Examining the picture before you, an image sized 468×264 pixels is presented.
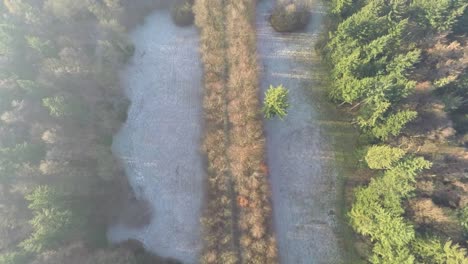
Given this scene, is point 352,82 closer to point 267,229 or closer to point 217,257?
point 267,229

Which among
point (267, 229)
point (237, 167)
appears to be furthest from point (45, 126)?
point (267, 229)

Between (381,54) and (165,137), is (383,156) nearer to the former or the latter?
(381,54)

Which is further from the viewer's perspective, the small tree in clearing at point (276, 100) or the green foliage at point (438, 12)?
the green foliage at point (438, 12)

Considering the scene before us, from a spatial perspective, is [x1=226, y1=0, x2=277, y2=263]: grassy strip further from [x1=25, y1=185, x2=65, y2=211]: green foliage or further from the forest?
[x1=25, y1=185, x2=65, y2=211]: green foliage

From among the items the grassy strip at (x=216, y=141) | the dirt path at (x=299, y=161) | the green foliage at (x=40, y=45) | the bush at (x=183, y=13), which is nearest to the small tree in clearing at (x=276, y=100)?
the dirt path at (x=299, y=161)

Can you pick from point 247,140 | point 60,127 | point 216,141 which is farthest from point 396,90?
point 60,127

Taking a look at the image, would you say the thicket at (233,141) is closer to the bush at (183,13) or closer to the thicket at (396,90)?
the bush at (183,13)
